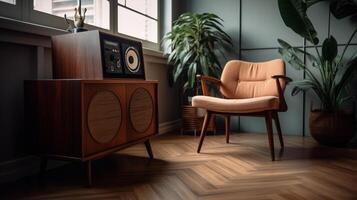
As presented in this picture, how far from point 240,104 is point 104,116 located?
0.94 m

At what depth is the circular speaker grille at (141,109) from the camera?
181 centimetres

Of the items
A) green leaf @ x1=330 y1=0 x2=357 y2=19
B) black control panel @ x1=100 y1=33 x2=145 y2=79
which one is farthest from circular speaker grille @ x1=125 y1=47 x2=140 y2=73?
green leaf @ x1=330 y1=0 x2=357 y2=19

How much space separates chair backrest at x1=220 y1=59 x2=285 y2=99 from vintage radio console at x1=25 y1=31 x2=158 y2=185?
900 millimetres

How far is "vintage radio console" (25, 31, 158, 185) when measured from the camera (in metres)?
1.43

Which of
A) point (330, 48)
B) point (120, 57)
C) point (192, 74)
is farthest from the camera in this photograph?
point (192, 74)

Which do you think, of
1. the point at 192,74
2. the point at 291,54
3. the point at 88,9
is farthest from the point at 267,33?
the point at 88,9

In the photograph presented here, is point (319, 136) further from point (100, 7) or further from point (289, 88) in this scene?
point (100, 7)

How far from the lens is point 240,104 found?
2.01 metres

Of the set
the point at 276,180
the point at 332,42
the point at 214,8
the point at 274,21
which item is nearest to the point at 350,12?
the point at 332,42

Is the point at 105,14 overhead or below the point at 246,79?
overhead

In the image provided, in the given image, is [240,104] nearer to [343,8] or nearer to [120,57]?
[120,57]

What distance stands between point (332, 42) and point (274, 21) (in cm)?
81

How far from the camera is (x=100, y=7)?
2465mm

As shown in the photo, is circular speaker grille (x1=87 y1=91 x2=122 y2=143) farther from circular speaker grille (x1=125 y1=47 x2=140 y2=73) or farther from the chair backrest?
the chair backrest
